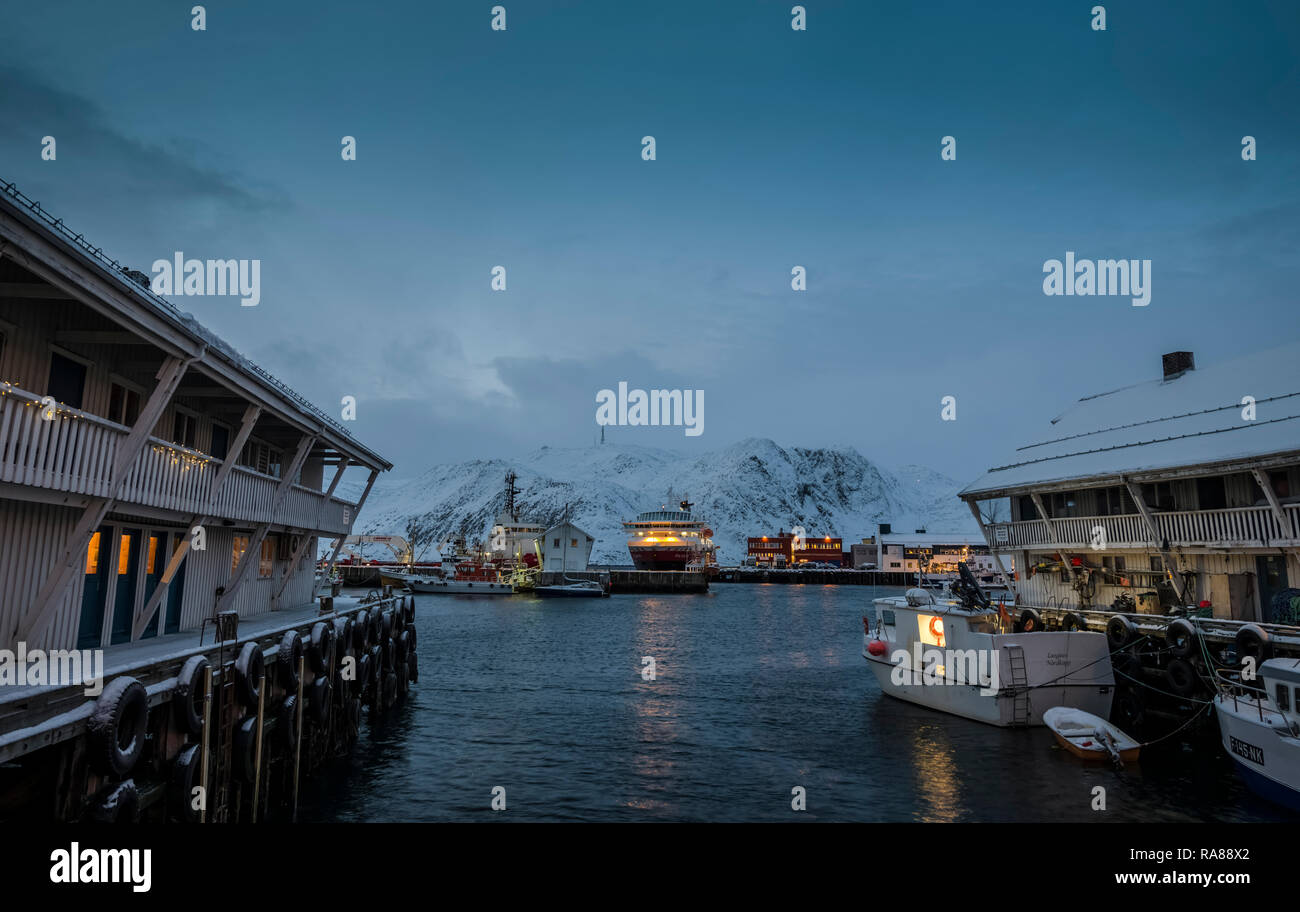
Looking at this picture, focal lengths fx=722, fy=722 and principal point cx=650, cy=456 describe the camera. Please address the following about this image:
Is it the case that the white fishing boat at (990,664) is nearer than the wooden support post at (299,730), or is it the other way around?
the wooden support post at (299,730)

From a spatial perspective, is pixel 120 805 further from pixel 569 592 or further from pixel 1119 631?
pixel 569 592

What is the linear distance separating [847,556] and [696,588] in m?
81.1

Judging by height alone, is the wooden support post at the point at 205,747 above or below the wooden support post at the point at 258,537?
below

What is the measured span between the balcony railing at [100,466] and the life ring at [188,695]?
3869 millimetres

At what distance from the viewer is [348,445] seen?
2772cm

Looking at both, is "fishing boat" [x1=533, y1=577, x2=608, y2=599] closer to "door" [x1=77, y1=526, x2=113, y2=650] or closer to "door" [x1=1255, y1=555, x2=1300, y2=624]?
"door" [x1=1255, y1=555, x2=1300, y2=624]

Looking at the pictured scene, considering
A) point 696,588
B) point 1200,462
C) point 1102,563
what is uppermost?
point 1200,462

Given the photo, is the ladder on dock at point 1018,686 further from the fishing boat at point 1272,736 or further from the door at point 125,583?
the door at point 125,583

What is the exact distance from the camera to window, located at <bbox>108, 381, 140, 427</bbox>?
1633 cm

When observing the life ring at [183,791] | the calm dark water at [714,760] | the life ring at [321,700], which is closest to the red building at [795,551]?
the calm dark water at [714,760]

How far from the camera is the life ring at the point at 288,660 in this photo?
16.5 m

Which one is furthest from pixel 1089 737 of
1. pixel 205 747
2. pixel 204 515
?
pixel 204 515

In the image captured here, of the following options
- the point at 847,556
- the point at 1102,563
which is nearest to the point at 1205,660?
the point at 1102,563
